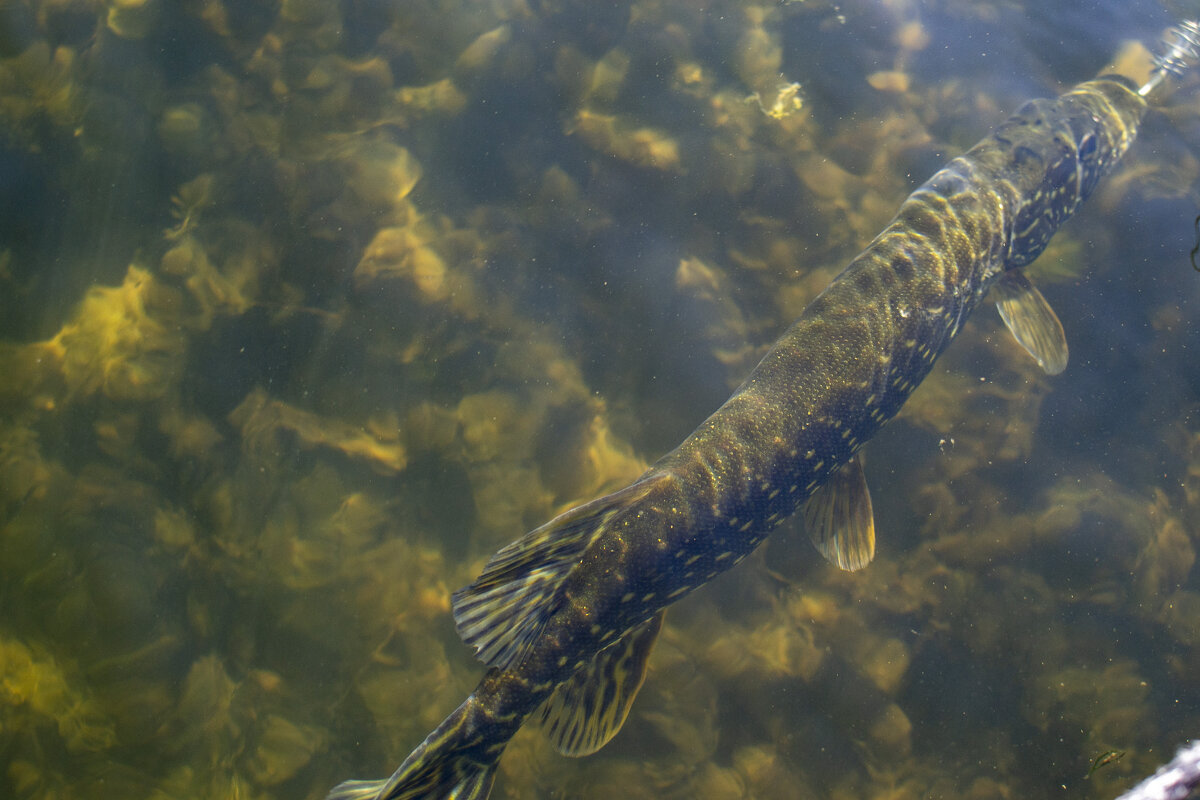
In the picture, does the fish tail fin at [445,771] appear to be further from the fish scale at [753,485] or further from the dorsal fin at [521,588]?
the dorsal fin at [521,588]

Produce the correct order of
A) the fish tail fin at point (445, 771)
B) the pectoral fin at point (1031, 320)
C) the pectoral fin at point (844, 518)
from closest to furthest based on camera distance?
1. the fish tail fin at point (445, 771)
2. the pectoral fin at point (844, 518)
3. the pectoral fin at point (1031, 320)

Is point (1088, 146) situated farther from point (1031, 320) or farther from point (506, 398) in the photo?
point (506, 398)

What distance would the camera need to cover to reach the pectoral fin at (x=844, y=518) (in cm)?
336


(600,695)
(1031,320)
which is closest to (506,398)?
(600,695)

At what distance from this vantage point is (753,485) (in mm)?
2932

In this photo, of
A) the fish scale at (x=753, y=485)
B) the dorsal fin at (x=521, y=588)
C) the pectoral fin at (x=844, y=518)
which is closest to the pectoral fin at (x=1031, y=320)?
the fish scale at (x=753, y=485)

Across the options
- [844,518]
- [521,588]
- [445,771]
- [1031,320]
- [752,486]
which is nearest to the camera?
[521,588]

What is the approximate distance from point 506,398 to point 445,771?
2.00m

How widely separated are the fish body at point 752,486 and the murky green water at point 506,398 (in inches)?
23.8

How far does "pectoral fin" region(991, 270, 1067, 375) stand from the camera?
380cm

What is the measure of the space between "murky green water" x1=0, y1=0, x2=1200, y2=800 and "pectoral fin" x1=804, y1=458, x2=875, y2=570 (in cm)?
48

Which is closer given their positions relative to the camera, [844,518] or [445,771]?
[445,771]

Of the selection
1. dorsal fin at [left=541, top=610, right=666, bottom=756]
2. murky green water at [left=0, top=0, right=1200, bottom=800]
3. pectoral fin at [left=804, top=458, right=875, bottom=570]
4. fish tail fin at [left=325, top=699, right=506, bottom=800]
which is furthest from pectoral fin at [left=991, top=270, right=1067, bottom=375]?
fish tail fin at [left=325, top=699, right=506, bottom=800]

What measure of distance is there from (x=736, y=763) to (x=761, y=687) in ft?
1.38
